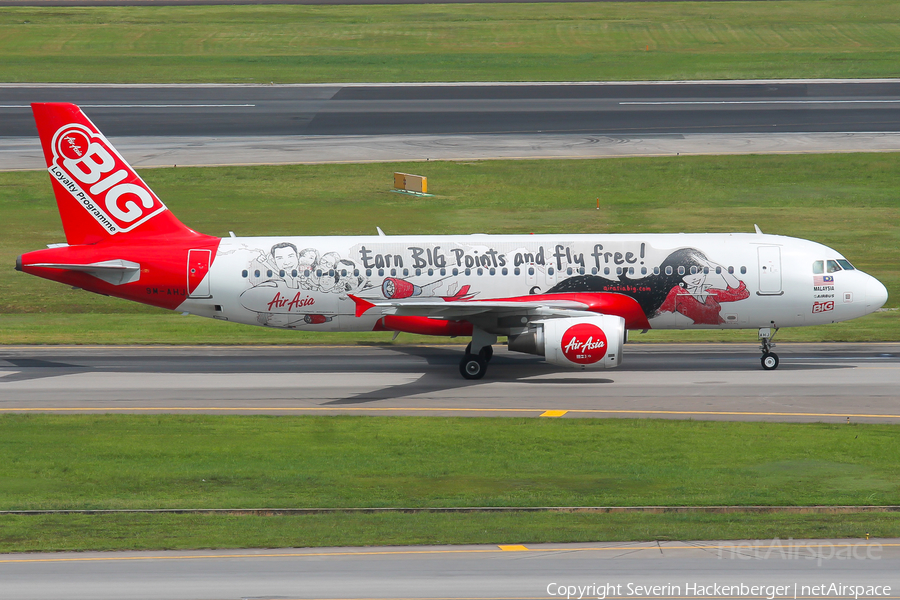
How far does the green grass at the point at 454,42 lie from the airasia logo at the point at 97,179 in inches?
2487

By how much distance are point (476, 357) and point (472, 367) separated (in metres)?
0.40

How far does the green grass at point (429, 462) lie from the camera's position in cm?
2627

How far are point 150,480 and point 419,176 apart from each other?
47.6 meters

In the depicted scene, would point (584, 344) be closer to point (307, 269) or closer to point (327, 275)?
point (327, 275)

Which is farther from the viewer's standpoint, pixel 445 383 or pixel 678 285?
pixel 678 285

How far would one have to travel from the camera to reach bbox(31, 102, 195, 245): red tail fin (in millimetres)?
40219

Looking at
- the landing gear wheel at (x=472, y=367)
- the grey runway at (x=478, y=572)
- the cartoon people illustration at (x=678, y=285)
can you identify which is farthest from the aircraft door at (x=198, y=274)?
the grey runway at (x=478, y=572)

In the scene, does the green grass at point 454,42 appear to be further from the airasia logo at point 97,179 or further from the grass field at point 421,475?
the grass field at point 421,475

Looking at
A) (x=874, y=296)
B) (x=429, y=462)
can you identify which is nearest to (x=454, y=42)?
(x=874, y=296)

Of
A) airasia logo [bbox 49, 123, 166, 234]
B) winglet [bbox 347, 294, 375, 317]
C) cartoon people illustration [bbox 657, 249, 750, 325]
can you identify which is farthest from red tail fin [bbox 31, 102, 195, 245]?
cartoon people illustration [bbox 657, 249, 750, 325]

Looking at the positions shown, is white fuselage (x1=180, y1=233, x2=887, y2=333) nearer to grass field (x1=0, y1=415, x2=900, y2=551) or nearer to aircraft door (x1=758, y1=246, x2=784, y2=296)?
aircraft door (x1=758, y1=246, x2=784, y2=296)

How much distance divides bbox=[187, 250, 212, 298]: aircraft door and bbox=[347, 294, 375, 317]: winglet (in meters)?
5.40

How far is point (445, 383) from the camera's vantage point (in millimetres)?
39156

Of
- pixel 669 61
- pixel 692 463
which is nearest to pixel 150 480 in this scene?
pixel 692 463
